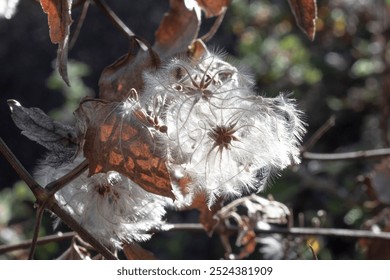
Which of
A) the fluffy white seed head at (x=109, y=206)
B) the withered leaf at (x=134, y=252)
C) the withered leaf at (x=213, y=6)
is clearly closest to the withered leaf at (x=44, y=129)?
the fluffy white seed head at (x=109, y=206)

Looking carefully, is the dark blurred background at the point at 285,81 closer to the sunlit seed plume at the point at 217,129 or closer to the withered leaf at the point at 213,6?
the withered leaf at the point at 213,6

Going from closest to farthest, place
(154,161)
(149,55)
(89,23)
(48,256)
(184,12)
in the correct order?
(154,161) < (149,55) < (184,12) < (48,256) < (89,23)

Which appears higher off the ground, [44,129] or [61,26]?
[61,26]

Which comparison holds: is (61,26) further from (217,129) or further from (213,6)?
(213,6)

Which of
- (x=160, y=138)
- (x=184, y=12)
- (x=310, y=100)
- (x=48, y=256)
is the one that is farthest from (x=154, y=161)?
(x=310, y=100)

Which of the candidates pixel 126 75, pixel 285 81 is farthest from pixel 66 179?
pixel 285 81

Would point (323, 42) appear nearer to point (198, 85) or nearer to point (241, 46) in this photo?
point (241, 46)
